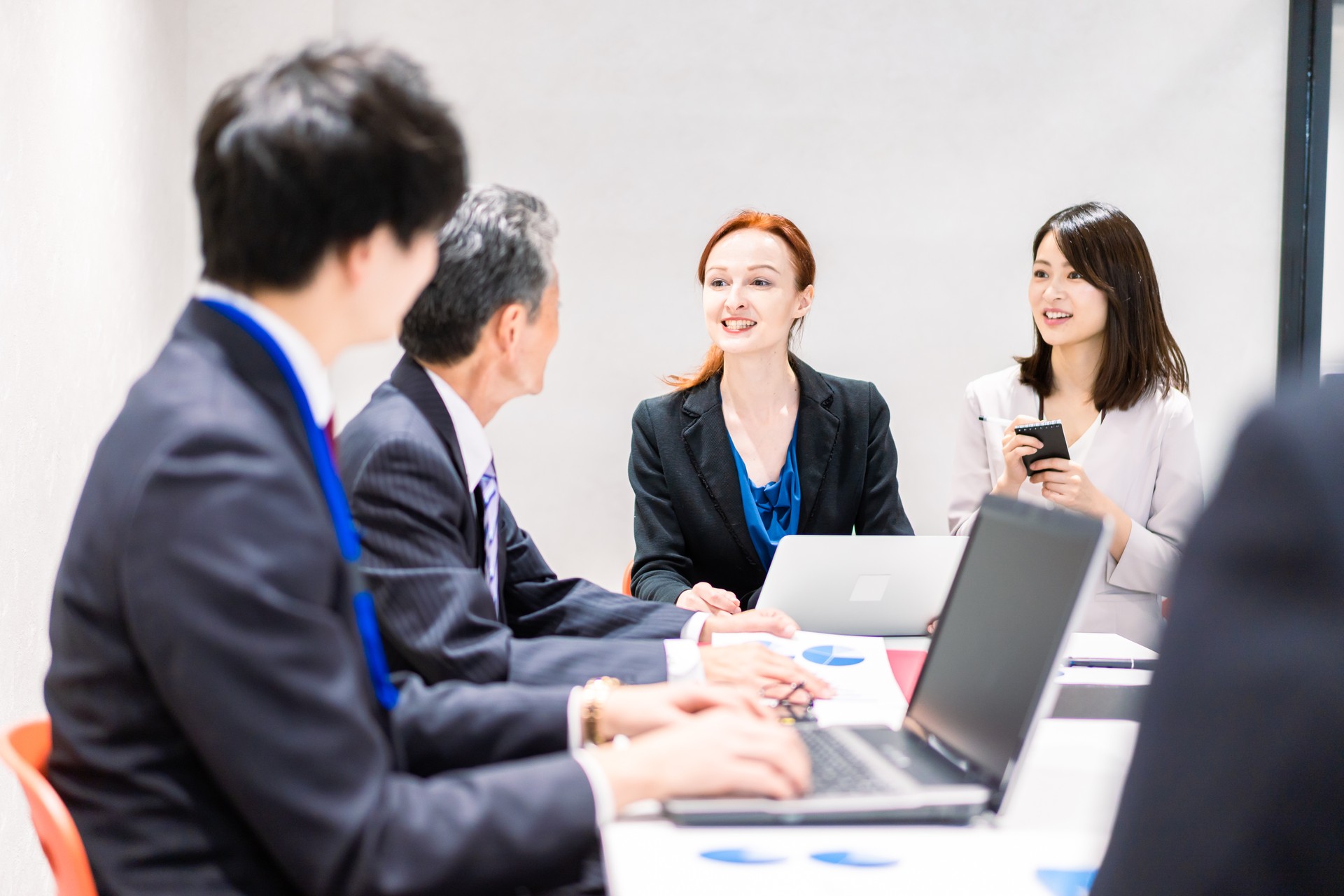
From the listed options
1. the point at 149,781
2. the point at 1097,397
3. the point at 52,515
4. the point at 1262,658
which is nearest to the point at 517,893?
the point at 149,781

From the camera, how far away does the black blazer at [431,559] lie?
1.40 meters

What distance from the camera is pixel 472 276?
1595 mm

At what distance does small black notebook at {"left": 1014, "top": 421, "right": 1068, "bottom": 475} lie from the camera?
2.37 meters

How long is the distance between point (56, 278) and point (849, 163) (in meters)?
2.73

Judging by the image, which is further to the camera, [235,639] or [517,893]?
[517,893]

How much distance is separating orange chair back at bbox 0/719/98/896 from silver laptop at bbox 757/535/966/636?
123cm

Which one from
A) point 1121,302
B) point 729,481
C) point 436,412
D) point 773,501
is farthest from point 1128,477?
point 436,412

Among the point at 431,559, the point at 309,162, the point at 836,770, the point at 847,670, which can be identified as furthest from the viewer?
the point at 847,670

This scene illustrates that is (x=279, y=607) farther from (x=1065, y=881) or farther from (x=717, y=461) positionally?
(x=717, y=461)

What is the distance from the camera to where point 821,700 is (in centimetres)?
162

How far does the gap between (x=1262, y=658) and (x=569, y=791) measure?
639 millimetres

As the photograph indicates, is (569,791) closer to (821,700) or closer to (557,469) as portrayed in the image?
(821,700)

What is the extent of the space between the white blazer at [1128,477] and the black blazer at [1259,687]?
2.19m

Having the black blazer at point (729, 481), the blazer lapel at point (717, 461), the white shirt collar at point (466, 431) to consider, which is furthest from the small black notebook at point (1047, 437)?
the white shirt collar at point (466, 431)
